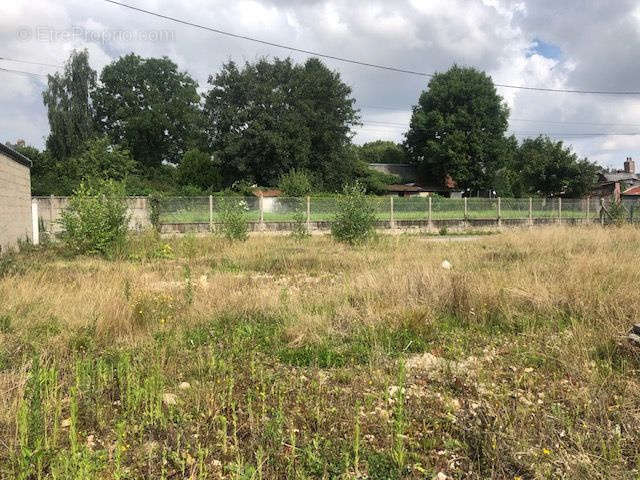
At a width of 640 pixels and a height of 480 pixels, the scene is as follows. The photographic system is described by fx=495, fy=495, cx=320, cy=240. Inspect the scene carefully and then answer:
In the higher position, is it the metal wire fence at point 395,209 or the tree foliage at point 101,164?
the tree foliage at point 101,164

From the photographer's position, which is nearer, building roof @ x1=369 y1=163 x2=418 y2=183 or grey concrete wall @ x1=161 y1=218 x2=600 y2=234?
grey concrete wall @ x1=161 y1=218 x2=600 y2=234

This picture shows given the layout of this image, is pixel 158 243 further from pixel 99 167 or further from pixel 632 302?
pixel 99 167

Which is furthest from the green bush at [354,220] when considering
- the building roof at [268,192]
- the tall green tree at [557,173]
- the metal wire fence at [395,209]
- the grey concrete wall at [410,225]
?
the tall green tree at [557,173]

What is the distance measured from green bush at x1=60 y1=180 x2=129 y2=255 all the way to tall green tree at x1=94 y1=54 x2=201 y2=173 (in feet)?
157

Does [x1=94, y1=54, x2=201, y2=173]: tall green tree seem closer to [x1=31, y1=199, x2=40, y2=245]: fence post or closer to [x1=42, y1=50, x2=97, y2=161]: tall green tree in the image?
[x1=42, y1=50, x2=97, y2=161]: tall green tree

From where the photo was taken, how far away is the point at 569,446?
→ 289cm

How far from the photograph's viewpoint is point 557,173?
155 feet

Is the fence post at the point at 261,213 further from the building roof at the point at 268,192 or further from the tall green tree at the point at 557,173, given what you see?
the tall green tree at the point at 557,173

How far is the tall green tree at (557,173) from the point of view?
1816 inches

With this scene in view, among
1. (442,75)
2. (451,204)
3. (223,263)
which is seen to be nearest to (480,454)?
(223,263)

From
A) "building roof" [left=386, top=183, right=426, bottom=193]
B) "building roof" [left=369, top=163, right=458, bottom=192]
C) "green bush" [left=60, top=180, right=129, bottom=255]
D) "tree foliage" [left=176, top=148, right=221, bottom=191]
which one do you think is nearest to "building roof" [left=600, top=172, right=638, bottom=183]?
"building roof" [left=369, top=163, right=458, bottom=192]

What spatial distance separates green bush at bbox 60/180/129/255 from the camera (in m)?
13.0

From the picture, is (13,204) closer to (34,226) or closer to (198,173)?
(34,226)

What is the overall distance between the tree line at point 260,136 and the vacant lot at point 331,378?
29054mm
